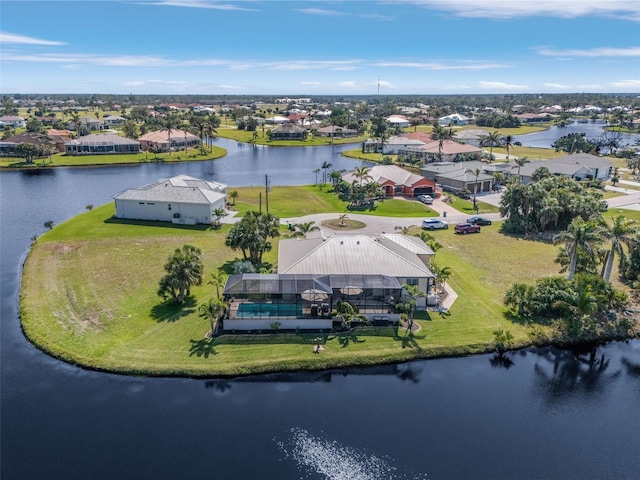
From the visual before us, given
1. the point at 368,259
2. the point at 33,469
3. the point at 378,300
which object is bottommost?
the point at 33,469

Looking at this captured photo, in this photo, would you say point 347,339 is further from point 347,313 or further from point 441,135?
point 441,135

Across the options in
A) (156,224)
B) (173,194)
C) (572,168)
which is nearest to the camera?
(156,224)

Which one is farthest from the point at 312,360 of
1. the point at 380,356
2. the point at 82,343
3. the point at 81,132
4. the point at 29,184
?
the point at 81,132

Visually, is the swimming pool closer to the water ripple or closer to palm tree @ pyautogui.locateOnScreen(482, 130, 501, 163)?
the water ripple

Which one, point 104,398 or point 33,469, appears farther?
point 104,398

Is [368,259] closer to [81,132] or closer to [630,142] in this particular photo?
[81,132]

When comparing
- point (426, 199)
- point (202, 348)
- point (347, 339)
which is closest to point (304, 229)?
point (347, 339)

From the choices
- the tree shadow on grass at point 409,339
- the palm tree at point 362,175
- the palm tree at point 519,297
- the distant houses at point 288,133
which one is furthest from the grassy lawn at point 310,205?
the distant houses at point 288,133
